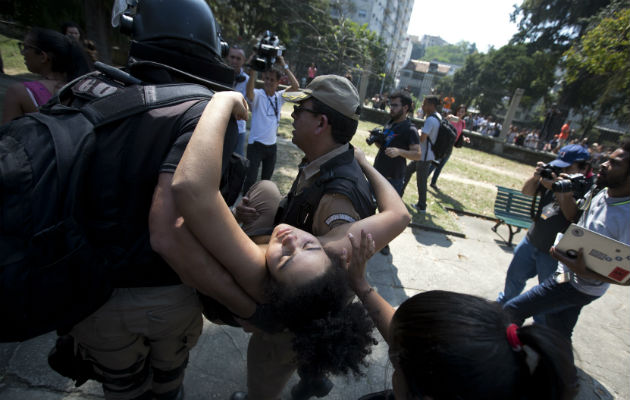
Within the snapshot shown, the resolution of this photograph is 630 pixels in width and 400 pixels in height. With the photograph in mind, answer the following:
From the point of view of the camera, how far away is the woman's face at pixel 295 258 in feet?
3.70

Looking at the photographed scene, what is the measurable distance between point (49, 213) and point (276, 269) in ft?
2.36

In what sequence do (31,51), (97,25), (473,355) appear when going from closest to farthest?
(473,355)
(31,51)
(97,25)

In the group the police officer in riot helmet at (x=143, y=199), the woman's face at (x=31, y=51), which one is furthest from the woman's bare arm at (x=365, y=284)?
the woman's face at (x=31, y=51)

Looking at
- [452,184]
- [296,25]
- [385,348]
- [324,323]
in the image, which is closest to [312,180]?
[324,323]

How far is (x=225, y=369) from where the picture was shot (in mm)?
2363

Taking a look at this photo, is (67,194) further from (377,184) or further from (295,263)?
(377,184)

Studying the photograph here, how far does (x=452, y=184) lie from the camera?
8789 millimetres

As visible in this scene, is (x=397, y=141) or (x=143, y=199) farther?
(x=397, y=141)

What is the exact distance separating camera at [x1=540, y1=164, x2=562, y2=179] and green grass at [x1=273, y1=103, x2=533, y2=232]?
2.75m

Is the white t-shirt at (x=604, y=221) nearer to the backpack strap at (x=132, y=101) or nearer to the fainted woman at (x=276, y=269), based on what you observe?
the fainted woman at (x=276, y=269)

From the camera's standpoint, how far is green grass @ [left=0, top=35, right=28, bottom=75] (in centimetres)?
1117

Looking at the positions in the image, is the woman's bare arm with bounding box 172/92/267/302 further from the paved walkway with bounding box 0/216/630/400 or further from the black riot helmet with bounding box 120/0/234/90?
the paved walkway with bounding box 0/216/630/400

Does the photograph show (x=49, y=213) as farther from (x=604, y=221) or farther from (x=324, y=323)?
(x=604, y=221)

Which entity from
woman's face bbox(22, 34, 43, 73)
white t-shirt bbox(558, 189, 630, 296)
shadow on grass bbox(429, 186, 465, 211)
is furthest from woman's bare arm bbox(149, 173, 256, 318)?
shadow on grass bbox(429, 186, 465, 211)
